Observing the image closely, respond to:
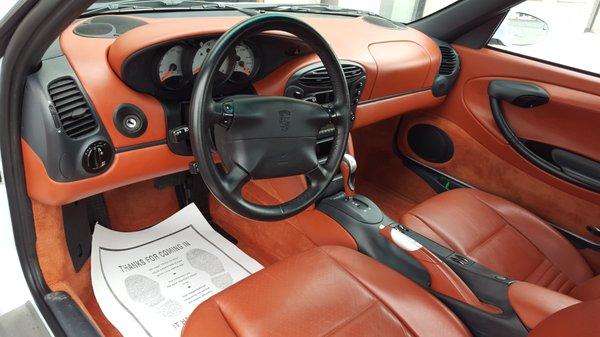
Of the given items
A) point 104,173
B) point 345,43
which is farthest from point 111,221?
point 345,43

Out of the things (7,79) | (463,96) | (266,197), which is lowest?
(266,197)

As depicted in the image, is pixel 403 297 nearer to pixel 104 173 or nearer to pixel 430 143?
pixel 104 173

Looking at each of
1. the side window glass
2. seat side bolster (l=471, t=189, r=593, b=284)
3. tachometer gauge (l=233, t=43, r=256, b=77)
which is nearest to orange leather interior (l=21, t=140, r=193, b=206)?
tachometer gauge (l=233, t=43, r=256, b=77)

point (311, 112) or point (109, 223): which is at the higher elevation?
point (311, 112)

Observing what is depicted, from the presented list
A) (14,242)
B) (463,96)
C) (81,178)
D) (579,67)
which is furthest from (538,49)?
(14,242)

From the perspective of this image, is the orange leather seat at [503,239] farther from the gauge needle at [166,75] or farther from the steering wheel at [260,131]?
the gauge needle at [166,75]

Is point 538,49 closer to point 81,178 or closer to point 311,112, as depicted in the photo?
point 311,112

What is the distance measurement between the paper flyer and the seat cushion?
0.97ft

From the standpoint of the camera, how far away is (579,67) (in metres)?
1.51

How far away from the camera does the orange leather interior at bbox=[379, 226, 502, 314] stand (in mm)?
988

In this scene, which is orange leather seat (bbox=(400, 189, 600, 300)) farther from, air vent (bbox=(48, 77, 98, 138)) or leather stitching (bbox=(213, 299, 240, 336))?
air vent (bbox=(48, 77, 98, 138))

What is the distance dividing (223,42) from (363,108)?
32.5 inches

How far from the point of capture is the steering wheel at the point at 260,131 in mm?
816

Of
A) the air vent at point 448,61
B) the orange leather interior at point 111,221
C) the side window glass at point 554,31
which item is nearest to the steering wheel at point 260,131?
the orange leather interior at point 111,221
